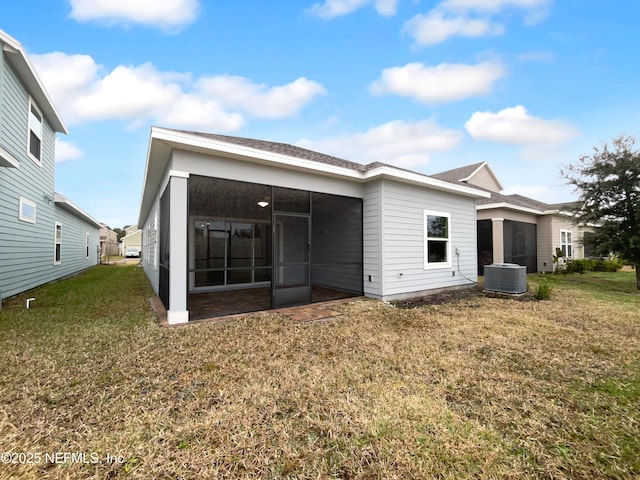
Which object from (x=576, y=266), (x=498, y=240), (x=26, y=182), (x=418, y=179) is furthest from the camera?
(x=576, y=266)

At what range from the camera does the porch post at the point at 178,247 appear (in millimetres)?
4520

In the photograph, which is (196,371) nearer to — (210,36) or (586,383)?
(586,383)

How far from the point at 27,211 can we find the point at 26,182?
2.66 feet

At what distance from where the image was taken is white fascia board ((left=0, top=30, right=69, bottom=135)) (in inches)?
235

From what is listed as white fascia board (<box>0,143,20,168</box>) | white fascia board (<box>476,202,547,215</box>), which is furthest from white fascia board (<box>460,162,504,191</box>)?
white fascia board (<box>0,143,20,168</box>)

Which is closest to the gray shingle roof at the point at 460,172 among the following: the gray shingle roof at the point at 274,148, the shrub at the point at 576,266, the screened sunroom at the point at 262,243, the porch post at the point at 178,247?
the shrub at the point at 576,266

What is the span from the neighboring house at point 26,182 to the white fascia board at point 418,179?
24.1 ft

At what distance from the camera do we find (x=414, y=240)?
23.2 ft

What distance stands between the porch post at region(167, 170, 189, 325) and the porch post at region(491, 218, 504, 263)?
37.9 feet

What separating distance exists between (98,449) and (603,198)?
12.9 m

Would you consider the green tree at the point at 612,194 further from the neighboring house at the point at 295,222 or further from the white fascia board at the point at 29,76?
the white fascia board at the point at 29,76

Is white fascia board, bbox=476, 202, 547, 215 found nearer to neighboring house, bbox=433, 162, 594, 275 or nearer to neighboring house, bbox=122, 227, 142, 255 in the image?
neighboring house, bbox=433, 162, 594, 275

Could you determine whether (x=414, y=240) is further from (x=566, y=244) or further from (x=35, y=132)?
(x=566, y=244)

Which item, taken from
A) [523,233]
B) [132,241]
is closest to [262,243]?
[523,233]
